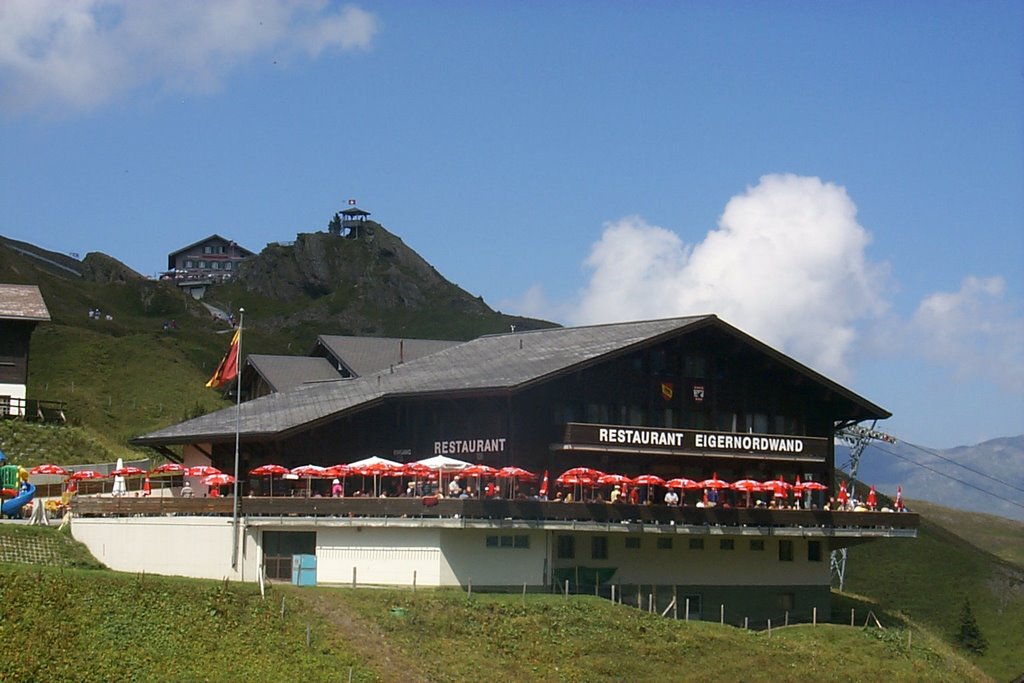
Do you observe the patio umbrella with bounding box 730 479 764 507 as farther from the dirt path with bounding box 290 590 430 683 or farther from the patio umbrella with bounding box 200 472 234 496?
the dirt path with bounding box 290 590 430 683

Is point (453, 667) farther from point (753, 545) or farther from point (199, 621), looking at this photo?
point (753, 545)

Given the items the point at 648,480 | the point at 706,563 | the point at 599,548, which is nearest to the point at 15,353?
the point at 599,548

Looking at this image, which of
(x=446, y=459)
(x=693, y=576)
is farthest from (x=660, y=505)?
(x=446, y=459)

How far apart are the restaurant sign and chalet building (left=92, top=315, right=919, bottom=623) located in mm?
86

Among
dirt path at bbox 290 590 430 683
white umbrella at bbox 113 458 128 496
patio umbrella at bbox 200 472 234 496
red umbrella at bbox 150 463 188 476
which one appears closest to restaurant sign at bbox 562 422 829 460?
patio umbrella at bbox 200 472 234 496

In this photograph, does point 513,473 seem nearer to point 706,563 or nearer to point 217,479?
point 706,563

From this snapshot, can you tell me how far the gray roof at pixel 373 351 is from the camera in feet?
292

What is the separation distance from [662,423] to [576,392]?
507 centimetres

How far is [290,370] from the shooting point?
89.9 m

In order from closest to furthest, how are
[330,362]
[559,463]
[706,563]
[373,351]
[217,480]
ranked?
1. [217,480]
2. [559,463]
3. [706,563]
4. [330,362]
5. [373,351]

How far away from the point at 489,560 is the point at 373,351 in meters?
33.1

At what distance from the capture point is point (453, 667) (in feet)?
161

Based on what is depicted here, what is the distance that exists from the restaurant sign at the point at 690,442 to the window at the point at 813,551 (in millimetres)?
4107

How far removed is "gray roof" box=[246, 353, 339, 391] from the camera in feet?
289
